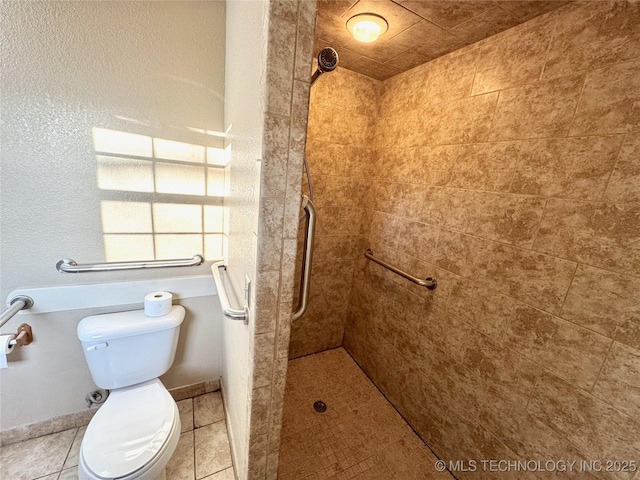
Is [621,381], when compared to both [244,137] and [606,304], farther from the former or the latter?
[244,137]

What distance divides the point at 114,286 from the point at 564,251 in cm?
209

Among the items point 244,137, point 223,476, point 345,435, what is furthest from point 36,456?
point 244,137

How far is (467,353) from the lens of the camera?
1261mm

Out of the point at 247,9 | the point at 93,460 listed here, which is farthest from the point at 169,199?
the point at 93,460

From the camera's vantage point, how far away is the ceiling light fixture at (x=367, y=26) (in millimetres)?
1086

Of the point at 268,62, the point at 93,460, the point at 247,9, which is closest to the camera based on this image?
the point at 268,62

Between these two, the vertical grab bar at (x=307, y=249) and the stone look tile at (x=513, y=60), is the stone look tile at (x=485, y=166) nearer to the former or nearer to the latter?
the stone look tile at (x=513, y=60)

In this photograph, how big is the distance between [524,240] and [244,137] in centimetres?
124

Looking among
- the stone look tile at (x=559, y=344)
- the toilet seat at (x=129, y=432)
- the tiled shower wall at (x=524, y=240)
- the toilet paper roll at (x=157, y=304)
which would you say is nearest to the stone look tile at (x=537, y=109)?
the tiled shower wall at (x=524, y=240)

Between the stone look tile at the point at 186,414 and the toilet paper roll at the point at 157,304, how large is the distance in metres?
0.74

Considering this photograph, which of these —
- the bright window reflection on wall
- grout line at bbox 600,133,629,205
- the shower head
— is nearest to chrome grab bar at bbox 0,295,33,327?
the bright window reflection on wall

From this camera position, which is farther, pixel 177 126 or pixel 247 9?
pixel 177 126

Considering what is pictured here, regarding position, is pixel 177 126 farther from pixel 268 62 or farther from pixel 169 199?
pixel 268 62

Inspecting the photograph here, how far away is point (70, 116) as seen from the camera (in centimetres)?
105
